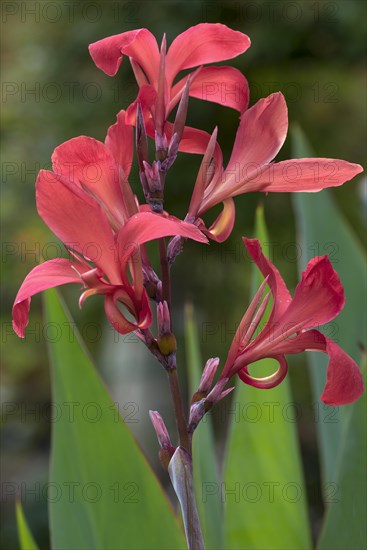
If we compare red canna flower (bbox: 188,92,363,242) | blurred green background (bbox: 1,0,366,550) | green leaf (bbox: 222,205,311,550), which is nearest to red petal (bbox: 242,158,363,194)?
red canna flower (bbox: 188,92,363,242)

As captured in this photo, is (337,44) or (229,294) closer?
(337,44)

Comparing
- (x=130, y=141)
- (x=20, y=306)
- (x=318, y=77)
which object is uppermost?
(x=318, y=77)

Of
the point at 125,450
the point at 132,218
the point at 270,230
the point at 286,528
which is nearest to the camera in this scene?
the point at 132,218

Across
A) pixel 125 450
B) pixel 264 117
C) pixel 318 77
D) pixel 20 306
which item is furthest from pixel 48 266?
pixel 318 77

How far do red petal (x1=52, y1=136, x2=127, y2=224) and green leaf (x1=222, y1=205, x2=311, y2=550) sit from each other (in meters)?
0.42

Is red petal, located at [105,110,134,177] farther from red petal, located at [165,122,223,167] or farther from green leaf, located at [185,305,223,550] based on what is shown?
green leaf, located at [185,305,223,550]

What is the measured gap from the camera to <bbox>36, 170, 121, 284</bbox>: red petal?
1.60 ft

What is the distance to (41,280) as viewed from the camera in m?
0.50

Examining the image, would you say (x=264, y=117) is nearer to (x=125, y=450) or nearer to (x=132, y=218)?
(x=132, y=218)

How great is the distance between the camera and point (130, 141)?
562mm

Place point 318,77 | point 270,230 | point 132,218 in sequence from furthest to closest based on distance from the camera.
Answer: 1. point 270,230
2. point 318,77
3. point 132,218

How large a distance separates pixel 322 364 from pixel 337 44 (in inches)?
83.5

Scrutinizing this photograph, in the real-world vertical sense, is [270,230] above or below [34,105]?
below

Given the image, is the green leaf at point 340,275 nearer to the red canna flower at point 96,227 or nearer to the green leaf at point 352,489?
the green leaf at point 352,489
